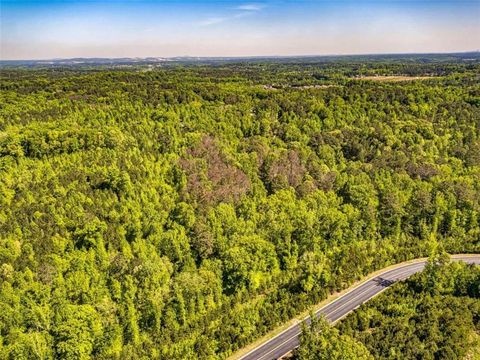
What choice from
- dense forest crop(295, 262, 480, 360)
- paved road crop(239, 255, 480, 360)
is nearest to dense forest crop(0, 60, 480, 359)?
dense forest crop(295, 262, 480, 360)

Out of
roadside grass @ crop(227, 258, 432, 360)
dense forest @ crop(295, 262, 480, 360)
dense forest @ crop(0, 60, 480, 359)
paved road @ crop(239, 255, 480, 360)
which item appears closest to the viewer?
dense forest @ crop(295, 262, 480, 360)

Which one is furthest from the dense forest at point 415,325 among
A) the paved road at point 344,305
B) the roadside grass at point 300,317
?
the roadside grass at point 300,317

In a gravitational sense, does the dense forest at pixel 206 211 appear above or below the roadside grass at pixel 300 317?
above

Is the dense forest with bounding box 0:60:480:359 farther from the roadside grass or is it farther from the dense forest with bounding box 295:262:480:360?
the roadside grass

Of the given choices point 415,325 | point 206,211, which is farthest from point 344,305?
point 206,211

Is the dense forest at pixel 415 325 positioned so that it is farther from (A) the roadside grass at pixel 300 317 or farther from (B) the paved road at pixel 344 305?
(A) the roadside grass at pixel 300 317

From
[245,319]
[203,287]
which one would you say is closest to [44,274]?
[203,287]

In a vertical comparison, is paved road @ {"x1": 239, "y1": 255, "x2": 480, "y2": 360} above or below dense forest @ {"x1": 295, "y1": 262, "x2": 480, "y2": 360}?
below
